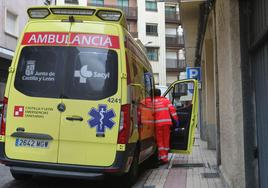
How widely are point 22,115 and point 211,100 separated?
9051 millimetres

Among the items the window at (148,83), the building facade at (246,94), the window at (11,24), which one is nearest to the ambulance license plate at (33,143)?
the building facade at (246,94)

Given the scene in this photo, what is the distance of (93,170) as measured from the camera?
21.0 feet

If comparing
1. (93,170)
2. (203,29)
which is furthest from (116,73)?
(203,29)

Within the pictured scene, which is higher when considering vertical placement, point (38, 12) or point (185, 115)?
point (38, 12)

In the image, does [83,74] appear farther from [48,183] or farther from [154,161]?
[154,161]

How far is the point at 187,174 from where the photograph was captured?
9055mm

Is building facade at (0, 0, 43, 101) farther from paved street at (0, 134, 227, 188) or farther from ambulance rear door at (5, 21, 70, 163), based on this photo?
ambulance rear door at (5, 21, 70, 163)

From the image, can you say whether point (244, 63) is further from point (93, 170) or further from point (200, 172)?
point (200, 172)

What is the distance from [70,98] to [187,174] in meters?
3.59

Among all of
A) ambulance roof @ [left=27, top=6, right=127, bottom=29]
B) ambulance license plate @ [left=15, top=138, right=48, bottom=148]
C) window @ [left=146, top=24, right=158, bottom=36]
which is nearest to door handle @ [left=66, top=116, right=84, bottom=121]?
ambulance license plate @ [left=15, top=138, right=48, bottom=148]

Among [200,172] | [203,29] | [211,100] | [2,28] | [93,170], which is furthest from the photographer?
[2,28]

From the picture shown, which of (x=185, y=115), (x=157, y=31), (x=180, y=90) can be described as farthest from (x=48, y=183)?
(x=157, y=31)

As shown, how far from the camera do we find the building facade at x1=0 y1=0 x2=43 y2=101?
19453mm

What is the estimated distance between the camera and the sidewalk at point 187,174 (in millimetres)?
7816
